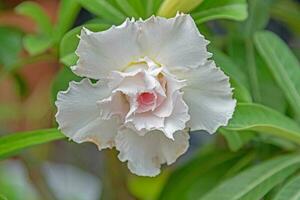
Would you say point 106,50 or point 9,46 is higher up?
point 106,50

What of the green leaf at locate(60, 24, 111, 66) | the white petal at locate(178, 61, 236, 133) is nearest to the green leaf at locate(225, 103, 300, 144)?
the white petal at locate(178, 61, 236, 133)

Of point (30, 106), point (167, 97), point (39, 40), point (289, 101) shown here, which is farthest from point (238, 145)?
point (30, 106)

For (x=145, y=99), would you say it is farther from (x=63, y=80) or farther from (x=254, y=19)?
(x=254, y=19)

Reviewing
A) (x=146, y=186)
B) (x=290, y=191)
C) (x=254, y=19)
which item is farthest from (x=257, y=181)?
(x=146, y=186)

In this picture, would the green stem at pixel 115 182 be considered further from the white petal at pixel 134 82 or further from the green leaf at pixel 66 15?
the white petal at pixel 134 82

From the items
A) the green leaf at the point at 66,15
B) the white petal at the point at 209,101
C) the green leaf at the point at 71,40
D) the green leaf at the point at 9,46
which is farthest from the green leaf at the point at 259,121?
the green leaf at the point at 9,46

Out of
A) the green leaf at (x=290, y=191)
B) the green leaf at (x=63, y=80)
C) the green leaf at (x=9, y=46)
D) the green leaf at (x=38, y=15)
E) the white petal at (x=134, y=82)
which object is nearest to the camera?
the white petal at (x=134, y=82)
